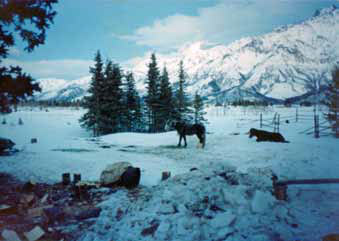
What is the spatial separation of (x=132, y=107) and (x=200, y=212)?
26727mm

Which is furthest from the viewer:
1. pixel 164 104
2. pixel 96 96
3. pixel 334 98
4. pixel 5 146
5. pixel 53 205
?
pixel 164 104

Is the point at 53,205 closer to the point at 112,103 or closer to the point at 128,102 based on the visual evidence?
the point at 112,103

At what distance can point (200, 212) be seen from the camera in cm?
463

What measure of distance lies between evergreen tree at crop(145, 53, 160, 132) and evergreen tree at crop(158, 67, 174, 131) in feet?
1.99

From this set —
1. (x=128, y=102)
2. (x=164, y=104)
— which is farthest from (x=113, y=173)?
(x=128, y=102)

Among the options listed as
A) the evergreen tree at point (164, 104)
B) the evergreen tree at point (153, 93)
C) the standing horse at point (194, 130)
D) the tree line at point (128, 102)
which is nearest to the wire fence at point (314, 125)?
the standing horse at point (194, 130)

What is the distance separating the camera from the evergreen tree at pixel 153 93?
94.5ft

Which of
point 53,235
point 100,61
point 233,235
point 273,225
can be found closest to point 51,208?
point 53,235

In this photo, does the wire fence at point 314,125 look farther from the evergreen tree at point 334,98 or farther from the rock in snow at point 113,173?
the rock in snow at point 113,173

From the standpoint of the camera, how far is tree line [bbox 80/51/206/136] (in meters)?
26.6

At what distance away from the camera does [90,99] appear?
26.6 meters

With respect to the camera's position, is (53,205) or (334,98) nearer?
(53,205)

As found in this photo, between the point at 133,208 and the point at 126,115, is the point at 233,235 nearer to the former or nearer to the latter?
the point at 133,208

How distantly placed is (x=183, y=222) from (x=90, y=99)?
25263 millimetres
